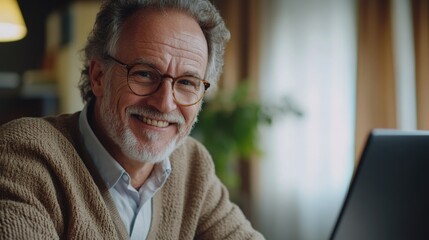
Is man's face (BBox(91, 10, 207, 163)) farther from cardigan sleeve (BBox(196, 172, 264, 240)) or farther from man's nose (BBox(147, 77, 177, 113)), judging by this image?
cardigan sleeve (BBox(196, 172, 264, 240))

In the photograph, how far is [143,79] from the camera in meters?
1.17

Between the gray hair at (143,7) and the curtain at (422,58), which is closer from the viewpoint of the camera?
the gray hair at (143,7)

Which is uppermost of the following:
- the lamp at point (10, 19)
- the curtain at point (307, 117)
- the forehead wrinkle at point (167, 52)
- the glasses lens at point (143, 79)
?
the lamp at point (10, 19)

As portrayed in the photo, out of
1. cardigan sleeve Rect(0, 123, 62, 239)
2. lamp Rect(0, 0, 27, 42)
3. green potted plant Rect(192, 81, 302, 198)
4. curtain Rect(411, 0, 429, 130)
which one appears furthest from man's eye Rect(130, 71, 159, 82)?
curtain Rect(411, 0, 429, 130)

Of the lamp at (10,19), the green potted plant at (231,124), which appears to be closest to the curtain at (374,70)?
the green potted plant at (231,124)

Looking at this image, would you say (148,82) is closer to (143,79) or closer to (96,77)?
(143,79)

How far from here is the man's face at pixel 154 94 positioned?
1168 millimetres

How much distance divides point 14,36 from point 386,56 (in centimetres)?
233

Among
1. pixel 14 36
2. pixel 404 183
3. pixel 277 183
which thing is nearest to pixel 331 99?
pixel 277 183

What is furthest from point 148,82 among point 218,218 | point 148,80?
point 218,218

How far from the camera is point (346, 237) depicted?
90 centimetres

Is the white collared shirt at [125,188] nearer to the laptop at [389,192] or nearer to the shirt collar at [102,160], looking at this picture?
the shirt collar at [102,160]

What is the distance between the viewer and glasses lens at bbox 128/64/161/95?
1.17 meters

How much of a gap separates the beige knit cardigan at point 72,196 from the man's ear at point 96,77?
10cm
